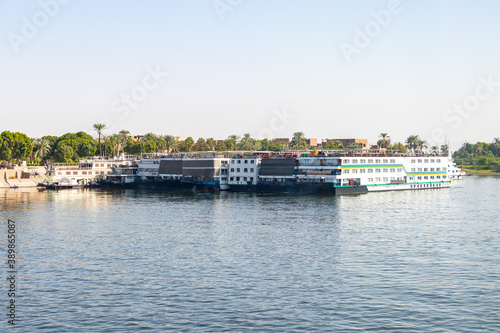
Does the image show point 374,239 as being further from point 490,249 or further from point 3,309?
point 3,309

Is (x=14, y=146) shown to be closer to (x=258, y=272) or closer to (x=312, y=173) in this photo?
(x=312, y=173)

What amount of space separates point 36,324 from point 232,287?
1292 centimetres

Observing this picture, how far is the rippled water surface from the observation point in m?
31.3

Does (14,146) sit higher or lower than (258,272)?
higher

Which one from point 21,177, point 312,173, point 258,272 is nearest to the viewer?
point 258,272

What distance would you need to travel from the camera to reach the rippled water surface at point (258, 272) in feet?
103

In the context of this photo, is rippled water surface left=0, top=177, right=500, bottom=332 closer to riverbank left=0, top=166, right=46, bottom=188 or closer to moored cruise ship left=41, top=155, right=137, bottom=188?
moored cruise ship left=41, top=155, right=137, bottom=188

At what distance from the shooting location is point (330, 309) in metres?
33.0

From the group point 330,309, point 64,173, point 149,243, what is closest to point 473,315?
point 330,309

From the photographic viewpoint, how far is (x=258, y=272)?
41.7 metres

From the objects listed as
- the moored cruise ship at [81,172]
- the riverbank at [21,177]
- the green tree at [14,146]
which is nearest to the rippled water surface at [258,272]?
the moored cruise ship at [81,172]

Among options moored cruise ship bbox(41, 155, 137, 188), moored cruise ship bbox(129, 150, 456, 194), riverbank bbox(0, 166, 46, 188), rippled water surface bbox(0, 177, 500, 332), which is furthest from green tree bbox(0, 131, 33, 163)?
rippled water surface bbox(0, 177, 500, 332)

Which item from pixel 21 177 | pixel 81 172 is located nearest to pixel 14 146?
pixel 21 177

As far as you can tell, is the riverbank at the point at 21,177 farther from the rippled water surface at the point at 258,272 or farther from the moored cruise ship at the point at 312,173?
the rippled water surface at the point at 258,272
